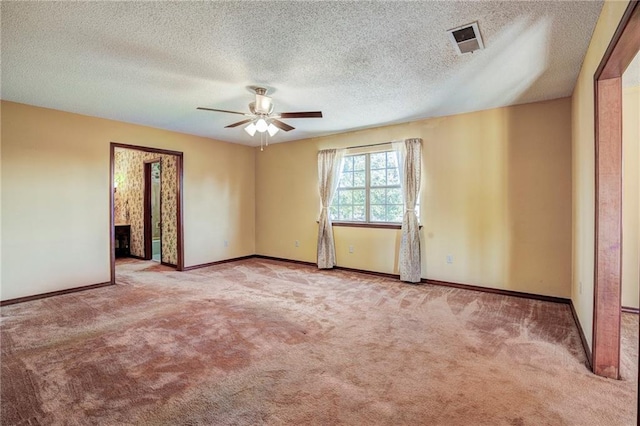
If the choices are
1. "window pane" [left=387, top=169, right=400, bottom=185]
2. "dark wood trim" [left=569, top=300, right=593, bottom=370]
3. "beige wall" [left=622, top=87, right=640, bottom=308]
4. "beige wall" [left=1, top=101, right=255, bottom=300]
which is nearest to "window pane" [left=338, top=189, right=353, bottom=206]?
"window pane" [left=387, top=169, right=400, bottom=185]

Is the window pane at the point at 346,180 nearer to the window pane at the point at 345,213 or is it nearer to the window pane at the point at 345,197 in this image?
the window pane at the point at 345,197

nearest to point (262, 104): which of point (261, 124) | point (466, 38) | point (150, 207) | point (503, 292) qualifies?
point (261, 124)

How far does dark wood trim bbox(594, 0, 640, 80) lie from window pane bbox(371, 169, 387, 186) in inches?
121

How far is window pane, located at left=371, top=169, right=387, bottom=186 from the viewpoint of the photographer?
5.14 metres

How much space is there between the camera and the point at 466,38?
7.72ft

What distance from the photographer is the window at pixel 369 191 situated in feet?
16.6

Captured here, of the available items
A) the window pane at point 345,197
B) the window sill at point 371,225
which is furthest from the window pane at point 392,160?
the window sill at point 371,225

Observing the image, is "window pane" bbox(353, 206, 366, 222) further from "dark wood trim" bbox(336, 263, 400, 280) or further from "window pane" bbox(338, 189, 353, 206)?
"dark wood trim" bbox(336, 263, 400, 280)

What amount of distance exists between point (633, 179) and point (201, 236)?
6.34m

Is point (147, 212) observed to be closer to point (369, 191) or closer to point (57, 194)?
point (57, 194)

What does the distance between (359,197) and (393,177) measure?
0.70 m

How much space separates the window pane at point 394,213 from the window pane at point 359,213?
0.47 m

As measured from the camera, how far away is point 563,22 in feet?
7.18

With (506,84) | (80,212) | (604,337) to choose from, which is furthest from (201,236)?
(604,337)
